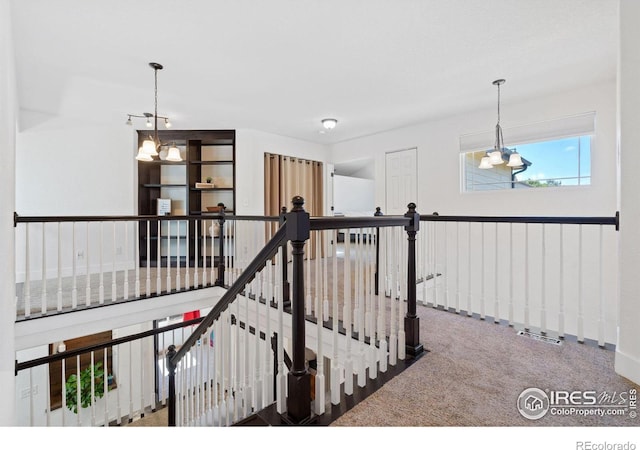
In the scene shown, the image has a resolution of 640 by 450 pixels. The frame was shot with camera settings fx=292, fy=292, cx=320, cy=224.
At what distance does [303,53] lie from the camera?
8.66 feet

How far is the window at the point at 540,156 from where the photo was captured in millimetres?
3451

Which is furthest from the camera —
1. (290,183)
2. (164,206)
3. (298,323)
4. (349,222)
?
(290,183)

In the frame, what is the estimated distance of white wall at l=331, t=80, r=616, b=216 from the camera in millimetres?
3246

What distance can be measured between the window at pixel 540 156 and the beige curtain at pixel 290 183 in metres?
2.75

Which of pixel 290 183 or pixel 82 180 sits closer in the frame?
pixel 82 180

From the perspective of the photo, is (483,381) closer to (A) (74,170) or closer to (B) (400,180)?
(B) (400,180)

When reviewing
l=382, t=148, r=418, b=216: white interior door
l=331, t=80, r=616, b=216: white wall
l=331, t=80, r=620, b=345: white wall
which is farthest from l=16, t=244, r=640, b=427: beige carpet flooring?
l=382, t=148, r=418, b=216: white interior door

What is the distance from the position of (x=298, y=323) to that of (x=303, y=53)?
2411 mm

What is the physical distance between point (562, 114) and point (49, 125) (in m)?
6.87

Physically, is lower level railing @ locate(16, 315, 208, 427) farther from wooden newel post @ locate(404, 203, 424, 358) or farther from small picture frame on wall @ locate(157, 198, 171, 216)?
wooden newel post @ locate(404, 203, 424, 358)

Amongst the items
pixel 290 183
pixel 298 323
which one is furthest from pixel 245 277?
pixel 290 183

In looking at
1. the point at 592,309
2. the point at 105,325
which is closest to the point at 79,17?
the point at 105,325

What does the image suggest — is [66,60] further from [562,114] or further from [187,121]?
[562,114]

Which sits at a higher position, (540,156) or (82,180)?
(540,156)
